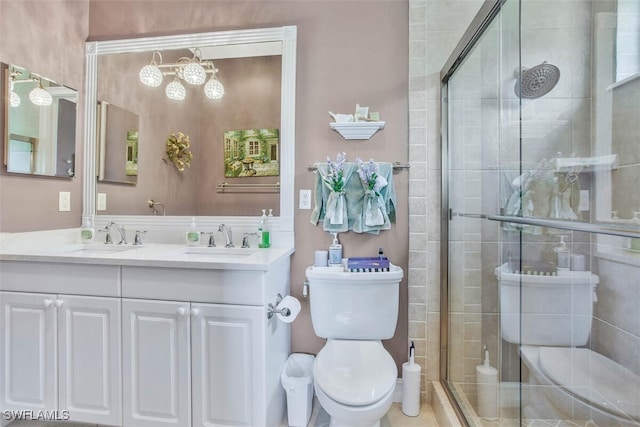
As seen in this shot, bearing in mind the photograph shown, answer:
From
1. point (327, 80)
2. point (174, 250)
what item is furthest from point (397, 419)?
point (327, 80)

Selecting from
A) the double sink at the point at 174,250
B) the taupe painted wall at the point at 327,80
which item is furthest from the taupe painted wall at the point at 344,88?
the double sink at the point at 174,250

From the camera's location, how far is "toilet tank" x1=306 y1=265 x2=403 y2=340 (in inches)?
62.7

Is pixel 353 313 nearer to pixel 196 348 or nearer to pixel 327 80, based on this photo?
pixel 196 348

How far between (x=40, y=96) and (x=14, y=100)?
13 cm

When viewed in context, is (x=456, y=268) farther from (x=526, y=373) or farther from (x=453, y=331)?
(x=526, y=373)

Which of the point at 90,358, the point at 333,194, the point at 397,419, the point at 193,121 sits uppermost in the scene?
the point at 193,121

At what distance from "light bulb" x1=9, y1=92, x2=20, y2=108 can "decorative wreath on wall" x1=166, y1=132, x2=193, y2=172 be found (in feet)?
2.37

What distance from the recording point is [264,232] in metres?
1.82

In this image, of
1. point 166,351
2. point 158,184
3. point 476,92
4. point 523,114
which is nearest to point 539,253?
point 523,114

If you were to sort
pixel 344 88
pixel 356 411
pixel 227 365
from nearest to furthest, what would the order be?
pixel 356 411 → pixel 227 365 → pixel 344 88

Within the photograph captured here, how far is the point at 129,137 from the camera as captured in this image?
6.64 feet

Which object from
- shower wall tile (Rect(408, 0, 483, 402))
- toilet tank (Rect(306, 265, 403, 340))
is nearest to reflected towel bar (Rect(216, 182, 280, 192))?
toilet tank (Rect(306, 265, 403, 340))

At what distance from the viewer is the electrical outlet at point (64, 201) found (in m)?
1.90

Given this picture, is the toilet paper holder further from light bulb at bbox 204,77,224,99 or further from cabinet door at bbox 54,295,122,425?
light bulb at bbox 204,77,224,99
